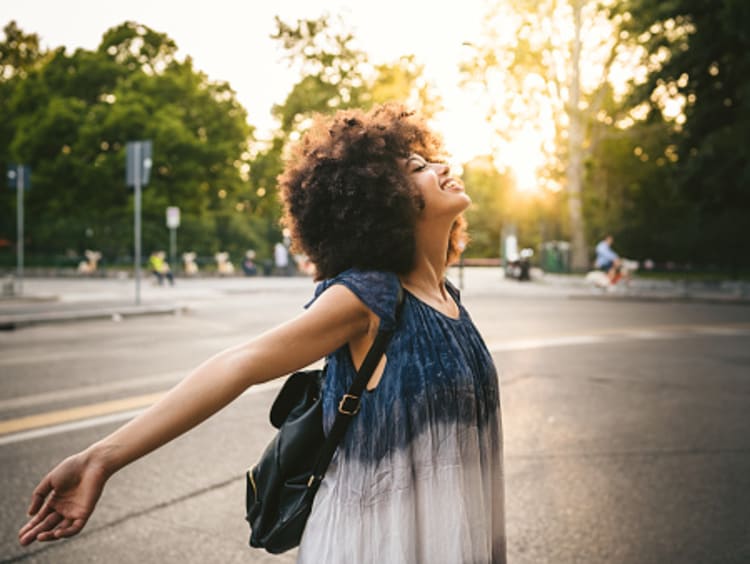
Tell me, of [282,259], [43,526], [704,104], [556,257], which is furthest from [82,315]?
[556,257]

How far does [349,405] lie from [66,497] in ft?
2.02

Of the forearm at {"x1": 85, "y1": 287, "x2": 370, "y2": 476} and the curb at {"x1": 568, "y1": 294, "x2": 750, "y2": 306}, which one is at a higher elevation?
the forearm at {"x1": 85, "y1": 287, "x2": 370, "y2": 476}

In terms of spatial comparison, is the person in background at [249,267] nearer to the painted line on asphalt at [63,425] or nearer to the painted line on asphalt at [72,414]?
the painted line on asphalt at [72,414]

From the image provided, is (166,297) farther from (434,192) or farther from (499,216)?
(499,216)

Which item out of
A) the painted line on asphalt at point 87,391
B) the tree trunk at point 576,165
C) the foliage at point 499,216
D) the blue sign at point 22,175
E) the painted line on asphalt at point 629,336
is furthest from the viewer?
the foliage at point 499,216

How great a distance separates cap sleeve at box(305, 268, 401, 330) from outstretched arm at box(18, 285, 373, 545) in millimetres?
141

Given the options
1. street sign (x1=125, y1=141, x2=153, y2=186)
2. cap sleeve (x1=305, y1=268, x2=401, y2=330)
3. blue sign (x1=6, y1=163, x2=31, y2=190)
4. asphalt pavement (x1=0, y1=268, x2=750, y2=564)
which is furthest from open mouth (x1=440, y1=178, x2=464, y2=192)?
blue sign (x1=6, y1=163, x2=31, y2=190)

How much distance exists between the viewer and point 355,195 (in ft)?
5.99

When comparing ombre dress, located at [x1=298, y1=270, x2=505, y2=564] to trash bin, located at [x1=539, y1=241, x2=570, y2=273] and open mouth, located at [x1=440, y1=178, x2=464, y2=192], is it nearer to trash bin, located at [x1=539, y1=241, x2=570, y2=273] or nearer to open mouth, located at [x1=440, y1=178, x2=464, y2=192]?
open mouth, located at [x1=440, y1=178, x2=464, y2=192]

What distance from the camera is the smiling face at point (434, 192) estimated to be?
1.89 meters

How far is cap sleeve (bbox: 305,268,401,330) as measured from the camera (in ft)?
5.71

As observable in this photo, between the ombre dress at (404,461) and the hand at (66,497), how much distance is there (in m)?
0.49

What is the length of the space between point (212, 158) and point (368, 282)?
144 feet

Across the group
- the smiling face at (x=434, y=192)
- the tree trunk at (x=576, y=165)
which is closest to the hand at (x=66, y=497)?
the smiling face at (x=434, y=192)
